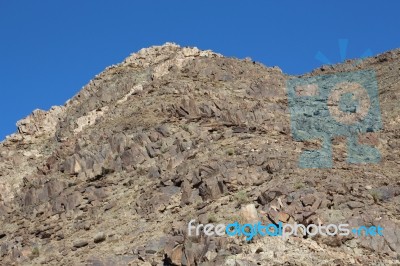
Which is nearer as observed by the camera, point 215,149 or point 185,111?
point 215,149

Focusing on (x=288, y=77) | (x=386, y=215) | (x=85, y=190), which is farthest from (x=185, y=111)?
(x=288, y=77)

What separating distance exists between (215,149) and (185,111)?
574 cm

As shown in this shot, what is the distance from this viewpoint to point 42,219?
29.2m

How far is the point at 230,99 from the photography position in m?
38.3

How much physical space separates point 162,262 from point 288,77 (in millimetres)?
32025

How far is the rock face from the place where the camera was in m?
20.7

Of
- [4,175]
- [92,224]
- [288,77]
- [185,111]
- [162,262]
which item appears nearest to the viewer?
[162,262]

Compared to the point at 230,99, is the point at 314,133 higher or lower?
lower

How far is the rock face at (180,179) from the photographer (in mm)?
20734

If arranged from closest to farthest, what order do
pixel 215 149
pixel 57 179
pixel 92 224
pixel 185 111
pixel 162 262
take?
pixel 162 262 → pixel 92 224 → pixel 215 149 → pixel 57 179 → pixel 185 111

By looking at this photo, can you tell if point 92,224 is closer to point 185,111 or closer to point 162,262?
point 162,262

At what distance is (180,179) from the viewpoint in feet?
87.6

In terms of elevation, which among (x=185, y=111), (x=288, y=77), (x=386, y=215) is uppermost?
(x=288, y=77)

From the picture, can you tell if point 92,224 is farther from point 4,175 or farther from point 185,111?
point 4,175
